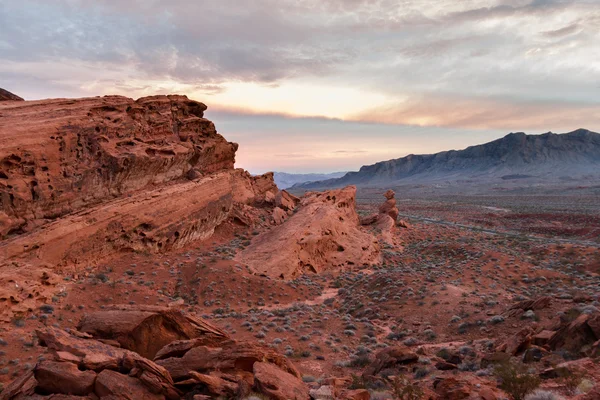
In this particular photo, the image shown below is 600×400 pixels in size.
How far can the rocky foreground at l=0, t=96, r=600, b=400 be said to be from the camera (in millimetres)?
8801

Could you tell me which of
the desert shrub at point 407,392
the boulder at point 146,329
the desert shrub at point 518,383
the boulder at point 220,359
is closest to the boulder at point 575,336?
the desert shrub at point 518,383

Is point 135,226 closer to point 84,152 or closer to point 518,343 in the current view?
point 84,152

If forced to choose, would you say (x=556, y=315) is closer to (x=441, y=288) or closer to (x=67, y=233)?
(x=441, y=288)

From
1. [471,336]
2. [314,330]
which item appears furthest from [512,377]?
[314,330]

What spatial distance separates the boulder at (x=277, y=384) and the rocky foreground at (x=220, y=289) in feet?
0.16

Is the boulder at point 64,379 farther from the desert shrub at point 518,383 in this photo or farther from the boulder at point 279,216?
the boulder at point 279,216

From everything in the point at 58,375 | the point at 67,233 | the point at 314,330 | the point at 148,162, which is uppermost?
the point at 148,162

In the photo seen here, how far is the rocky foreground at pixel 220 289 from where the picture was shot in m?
8.80

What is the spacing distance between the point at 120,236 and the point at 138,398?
48.2 ft

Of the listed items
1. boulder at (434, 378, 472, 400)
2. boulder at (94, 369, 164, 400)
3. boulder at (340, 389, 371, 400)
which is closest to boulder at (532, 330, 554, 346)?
boulder at (434, 378, 472, 400)

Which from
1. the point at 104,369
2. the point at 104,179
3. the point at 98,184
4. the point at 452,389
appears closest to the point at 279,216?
the point at 104,179

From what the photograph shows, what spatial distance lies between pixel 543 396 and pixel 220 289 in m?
16.3

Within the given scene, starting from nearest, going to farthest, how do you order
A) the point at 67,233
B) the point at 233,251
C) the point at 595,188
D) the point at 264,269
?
the point at 67,233
the point at 264,269
the point at 233,251
the point at 595,188

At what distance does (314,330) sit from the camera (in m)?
16.2
